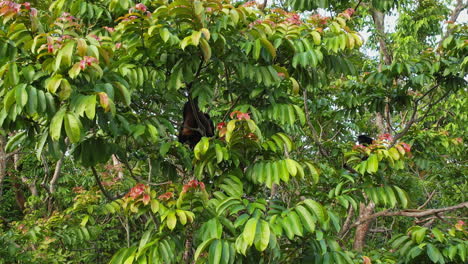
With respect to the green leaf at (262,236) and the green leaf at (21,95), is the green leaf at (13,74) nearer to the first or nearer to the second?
the green leaf at (21,95)

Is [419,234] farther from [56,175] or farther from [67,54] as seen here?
[56,175]

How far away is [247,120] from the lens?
6.38 ft

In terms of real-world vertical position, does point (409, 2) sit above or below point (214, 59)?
below

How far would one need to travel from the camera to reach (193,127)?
8.86 feet

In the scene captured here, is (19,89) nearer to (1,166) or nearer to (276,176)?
(276,176)

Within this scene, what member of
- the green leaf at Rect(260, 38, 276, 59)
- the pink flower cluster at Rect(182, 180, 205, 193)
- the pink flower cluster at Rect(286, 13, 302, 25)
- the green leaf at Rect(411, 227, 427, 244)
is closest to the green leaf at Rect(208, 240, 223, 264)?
the pink flower cluster at Rect(182, 180, 205, 193)

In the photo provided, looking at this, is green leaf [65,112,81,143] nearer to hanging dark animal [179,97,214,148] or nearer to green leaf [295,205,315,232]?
green leaf [295,205,315,232]

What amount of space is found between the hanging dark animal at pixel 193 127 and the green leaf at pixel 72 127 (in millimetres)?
1059

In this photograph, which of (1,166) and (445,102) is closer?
(1,166)

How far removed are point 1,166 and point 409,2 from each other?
502 centimetres

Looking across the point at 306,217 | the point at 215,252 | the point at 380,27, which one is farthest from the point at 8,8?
the point at 380,27

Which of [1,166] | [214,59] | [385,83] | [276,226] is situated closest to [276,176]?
[276,226]

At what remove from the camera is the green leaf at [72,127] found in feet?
5.05

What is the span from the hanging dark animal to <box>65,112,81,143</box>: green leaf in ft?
3.47
